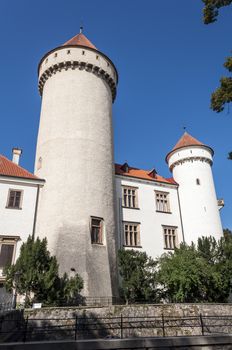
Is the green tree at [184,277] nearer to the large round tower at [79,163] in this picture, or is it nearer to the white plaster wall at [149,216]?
the large round tower at [79,163]

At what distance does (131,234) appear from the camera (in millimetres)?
25562

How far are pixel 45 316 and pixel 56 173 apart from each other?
11.7 meters

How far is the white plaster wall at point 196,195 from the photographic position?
28.3 meters

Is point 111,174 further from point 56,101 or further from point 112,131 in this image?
point 56,101

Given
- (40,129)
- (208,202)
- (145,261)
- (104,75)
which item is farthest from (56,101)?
(208,202)

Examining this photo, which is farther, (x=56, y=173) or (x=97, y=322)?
(x=56, y=173)

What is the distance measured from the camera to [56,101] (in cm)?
2647

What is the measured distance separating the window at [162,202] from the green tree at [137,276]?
706 cm

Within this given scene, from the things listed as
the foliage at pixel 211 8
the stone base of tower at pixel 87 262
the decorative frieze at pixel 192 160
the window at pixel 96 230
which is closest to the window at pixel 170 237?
the stone base of tower at pixel 87 262

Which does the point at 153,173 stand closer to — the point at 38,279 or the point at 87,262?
the point at 87,262

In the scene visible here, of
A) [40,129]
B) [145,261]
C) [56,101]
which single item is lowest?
[145,261]

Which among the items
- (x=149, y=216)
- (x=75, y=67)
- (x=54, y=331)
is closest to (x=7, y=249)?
(x=54, y=331)

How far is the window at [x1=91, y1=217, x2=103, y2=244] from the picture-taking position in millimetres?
21564

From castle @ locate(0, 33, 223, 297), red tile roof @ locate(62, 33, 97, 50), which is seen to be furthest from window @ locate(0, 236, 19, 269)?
red tile roof @ locate(62, 33, 97, 50)
